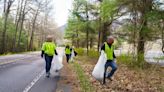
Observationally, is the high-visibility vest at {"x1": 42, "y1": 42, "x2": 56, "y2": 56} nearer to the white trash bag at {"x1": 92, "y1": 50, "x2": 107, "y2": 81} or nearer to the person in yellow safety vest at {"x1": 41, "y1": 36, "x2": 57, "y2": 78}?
the person in yellow safety vest at {"x1": 41, "y1": 36, "x2": 57, "y2": 78}

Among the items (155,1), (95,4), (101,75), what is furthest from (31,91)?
(95,4)

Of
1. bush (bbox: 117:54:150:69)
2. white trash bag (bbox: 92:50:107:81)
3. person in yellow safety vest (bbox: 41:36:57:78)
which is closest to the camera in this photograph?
white trash bag (bbox: 92:50:107:81)

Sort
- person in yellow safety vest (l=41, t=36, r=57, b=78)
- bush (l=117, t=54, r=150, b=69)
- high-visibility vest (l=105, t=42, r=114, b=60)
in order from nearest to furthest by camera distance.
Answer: high-visibility vest (l=105, t=42, r=114, b=60), person in yellow safety vest (l=41, t=36, r=57, b=78), bush (l=117, t=54, r=150, b=69)

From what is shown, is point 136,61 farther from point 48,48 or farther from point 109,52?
point 109,52

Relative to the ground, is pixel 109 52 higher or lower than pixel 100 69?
higher

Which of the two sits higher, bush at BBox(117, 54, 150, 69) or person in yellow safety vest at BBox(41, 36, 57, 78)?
person in yellow safety vest at BBox(41, 36, 57, 78)

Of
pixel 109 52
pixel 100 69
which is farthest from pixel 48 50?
pixel 100 69

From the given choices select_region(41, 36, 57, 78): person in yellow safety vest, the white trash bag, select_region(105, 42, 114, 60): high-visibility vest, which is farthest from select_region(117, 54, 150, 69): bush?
the white trash bag

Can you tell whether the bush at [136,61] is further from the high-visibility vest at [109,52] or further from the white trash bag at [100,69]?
the white trash bag at [100,69]

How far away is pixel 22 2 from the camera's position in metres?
60.6

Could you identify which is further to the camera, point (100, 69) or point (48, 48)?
point (48, 48)

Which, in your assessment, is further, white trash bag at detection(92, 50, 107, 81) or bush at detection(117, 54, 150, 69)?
bush at detection(117, 54, 150, 69)

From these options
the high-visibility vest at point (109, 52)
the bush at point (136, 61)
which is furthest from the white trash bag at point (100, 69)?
the bush at point (136, 61)

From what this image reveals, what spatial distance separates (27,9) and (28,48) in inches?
780
